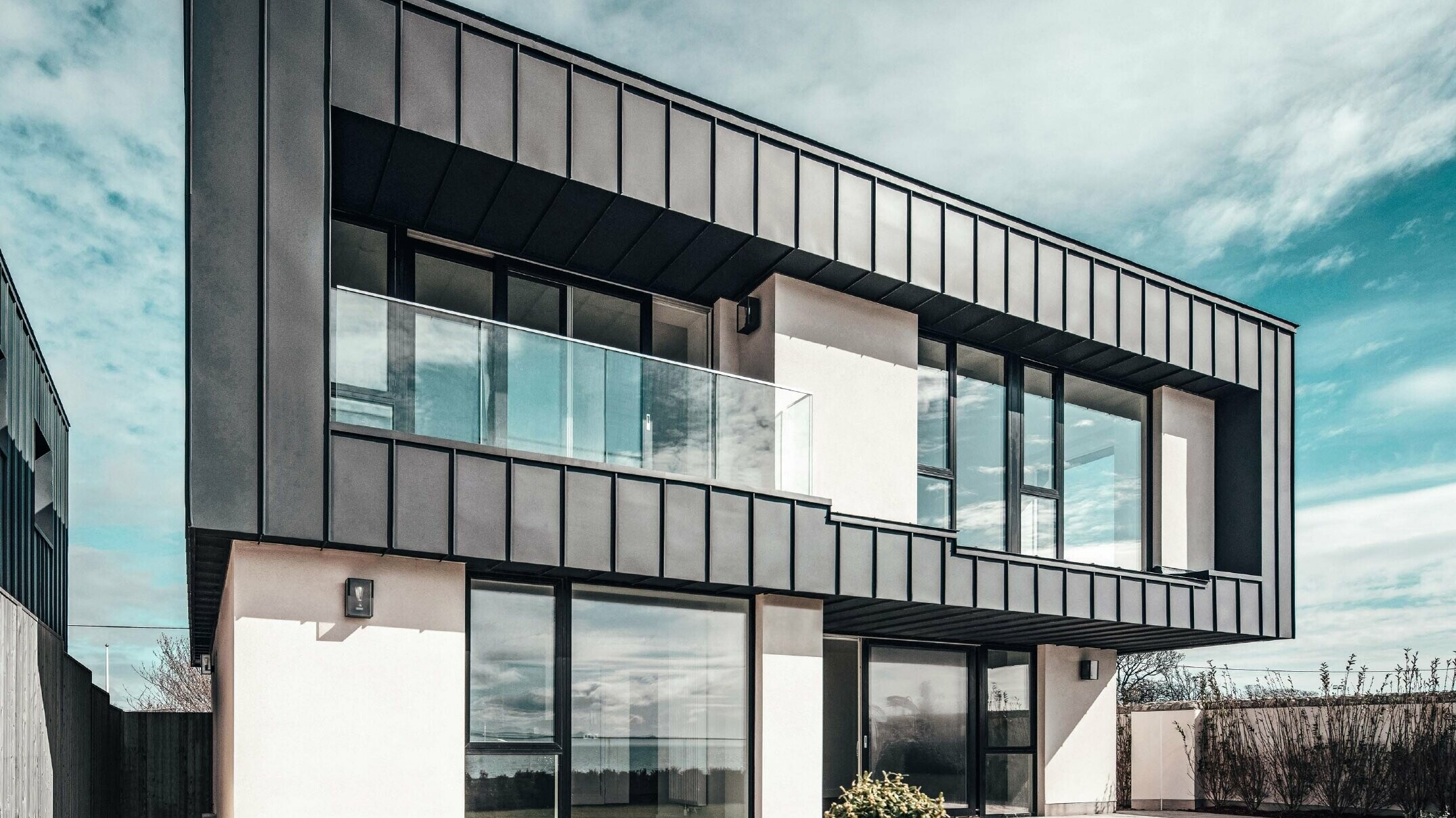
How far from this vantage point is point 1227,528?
13109mm

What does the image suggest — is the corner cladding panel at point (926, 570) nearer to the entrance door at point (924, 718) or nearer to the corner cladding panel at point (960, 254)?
the entrance door at point (924, 718)

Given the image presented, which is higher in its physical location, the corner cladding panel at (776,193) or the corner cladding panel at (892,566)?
the corner cladding panel at (776,193)

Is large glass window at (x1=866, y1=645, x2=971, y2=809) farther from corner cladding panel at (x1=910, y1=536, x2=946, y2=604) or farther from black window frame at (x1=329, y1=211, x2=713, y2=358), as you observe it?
black window frame at (x1=329, y1=211, x2=713, y2=358)

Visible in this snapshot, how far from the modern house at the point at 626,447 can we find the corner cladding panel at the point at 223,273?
21mm

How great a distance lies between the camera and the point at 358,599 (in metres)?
7.10

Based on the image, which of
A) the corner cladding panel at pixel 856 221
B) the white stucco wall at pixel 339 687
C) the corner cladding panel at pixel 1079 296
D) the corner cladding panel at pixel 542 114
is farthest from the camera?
the corner cladding panel at pixel 1079 296

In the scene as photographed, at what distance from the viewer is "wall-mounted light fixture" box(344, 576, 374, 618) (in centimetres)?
707

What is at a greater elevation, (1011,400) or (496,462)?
(1011,400)

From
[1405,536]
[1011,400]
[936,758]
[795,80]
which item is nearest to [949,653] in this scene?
[936,758]

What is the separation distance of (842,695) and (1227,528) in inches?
211

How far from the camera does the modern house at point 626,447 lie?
6887mm

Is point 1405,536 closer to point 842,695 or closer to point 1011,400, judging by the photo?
point 1011,400

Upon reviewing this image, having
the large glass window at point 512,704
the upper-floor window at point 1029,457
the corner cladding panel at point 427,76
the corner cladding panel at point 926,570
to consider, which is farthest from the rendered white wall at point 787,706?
the corner cladding panel at point 427,76

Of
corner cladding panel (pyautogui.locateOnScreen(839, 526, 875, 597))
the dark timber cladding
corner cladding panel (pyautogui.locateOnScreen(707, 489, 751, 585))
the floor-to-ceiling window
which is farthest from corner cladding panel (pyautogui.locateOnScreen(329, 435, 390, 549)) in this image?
the floor-to-ceiling window
